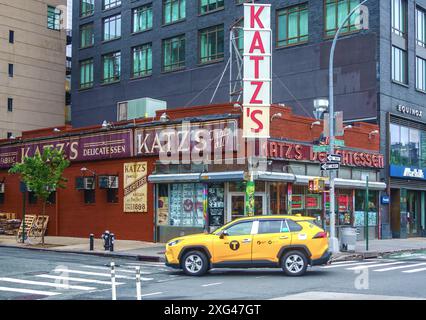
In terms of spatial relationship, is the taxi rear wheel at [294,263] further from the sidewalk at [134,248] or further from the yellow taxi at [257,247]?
the sidewalk at [134,248]

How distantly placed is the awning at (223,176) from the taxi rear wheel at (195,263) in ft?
30.8

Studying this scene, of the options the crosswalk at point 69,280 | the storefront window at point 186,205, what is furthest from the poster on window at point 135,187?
the crosswalk at point 69,280

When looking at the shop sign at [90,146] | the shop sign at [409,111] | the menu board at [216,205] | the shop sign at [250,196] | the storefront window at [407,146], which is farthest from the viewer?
the shop sign at [409,111]

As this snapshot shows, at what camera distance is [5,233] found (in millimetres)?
35406

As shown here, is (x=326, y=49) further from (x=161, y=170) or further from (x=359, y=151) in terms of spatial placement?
(x=161, y=170)

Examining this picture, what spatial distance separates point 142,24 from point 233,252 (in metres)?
34.8

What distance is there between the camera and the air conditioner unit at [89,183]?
3300 cm

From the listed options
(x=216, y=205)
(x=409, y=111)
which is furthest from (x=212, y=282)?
(x=409, y=111)

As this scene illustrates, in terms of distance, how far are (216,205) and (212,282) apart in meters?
12.3

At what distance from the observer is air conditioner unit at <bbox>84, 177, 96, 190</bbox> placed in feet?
108

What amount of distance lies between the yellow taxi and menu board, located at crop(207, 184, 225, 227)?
10.6 m

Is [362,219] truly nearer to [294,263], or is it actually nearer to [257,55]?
[257,55]
